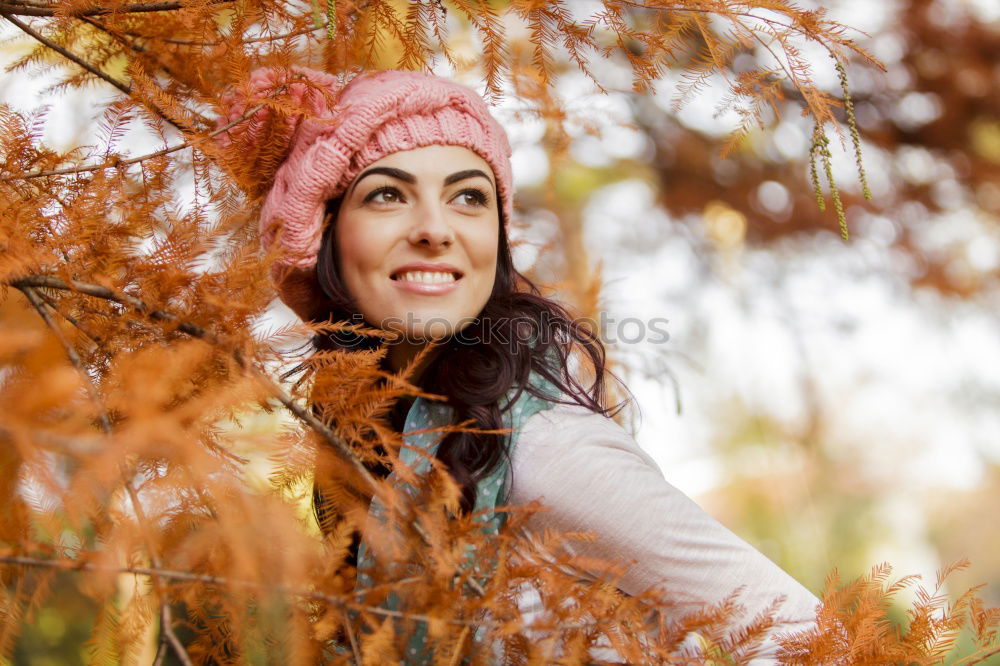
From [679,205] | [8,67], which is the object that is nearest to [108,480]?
[8,67]

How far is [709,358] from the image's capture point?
777 centimetres

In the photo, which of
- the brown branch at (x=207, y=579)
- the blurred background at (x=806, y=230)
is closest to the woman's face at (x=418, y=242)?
the brown branch at (x=207, y=579)

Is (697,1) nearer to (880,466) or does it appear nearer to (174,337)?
(174,337)

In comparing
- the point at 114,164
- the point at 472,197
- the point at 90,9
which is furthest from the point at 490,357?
the point at 90,9

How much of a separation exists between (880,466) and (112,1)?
11.9 m

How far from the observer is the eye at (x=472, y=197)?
160 cm

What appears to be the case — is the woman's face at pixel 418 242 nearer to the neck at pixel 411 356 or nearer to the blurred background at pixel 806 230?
the neck at pixel 411 356

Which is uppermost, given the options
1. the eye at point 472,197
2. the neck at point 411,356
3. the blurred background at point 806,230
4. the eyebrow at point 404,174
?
the blurred background at point 806,230

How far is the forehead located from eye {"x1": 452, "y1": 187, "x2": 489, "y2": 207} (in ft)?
0.15

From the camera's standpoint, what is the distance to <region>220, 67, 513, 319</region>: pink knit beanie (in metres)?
1.54

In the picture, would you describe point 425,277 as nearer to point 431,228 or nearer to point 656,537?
point 431,228

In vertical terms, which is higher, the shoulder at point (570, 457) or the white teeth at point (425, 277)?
the white teeth at point (425, 277)

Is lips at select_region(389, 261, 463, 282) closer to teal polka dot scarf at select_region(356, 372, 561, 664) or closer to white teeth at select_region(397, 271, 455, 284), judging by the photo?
white teeth at select_region(397, 271, 455, 284)

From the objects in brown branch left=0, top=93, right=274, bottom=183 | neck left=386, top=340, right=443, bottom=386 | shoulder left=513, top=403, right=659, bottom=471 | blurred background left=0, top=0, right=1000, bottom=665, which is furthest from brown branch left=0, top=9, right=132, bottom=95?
blurred background left=0, top=0, right=1000, bottom=665
